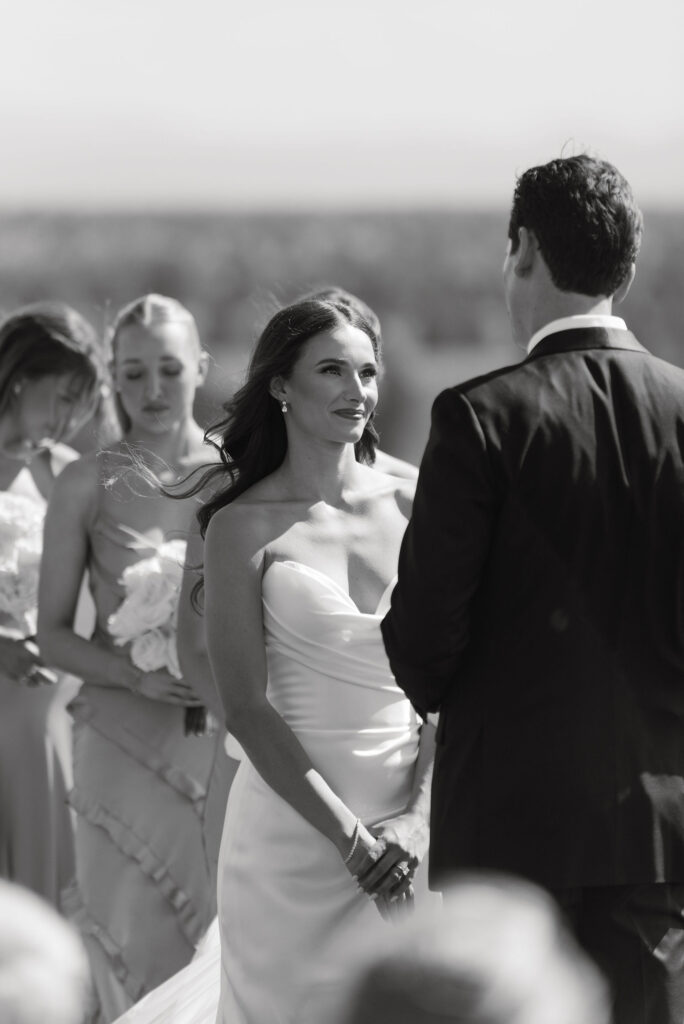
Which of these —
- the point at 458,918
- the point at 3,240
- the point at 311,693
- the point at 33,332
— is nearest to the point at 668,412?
the point at 311,693

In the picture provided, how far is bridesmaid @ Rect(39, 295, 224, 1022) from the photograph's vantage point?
4.79 meters

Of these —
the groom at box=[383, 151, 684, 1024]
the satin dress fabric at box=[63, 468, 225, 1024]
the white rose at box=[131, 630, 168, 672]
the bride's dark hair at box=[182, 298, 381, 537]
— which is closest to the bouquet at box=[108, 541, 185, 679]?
the white rose at box=[131, 630, 168, 672]

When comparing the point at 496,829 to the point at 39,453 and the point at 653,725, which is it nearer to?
the point at 653,725

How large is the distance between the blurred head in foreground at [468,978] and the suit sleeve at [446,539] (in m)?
1.82

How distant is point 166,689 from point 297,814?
155cm

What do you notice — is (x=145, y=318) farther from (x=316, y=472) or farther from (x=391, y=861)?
(x=391, y=861)

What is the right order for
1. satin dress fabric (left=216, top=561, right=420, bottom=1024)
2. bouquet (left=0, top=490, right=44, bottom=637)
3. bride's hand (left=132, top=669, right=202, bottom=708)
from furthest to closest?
bouquet (left=0, top=490, right=44, bottom=637)
bride's hand (left=132, top=669, right=202, bottom=708)
satin dress fabric (left=216, top=561, right=420, bottom=1024)

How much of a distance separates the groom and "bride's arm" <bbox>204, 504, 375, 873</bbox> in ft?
1.72

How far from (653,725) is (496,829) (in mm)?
352

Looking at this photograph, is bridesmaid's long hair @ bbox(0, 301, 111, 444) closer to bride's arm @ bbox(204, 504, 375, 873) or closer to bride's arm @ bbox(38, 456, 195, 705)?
bride's arm @ bbox(38, 456, 195, 705)

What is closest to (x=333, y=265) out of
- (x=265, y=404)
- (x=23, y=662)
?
(x=23, y=662)

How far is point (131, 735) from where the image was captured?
4879 millimetres

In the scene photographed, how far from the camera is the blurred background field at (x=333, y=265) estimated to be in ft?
41.5

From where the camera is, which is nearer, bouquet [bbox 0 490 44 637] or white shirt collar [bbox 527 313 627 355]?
white shirt collar [bbox 527 313 627 355]
